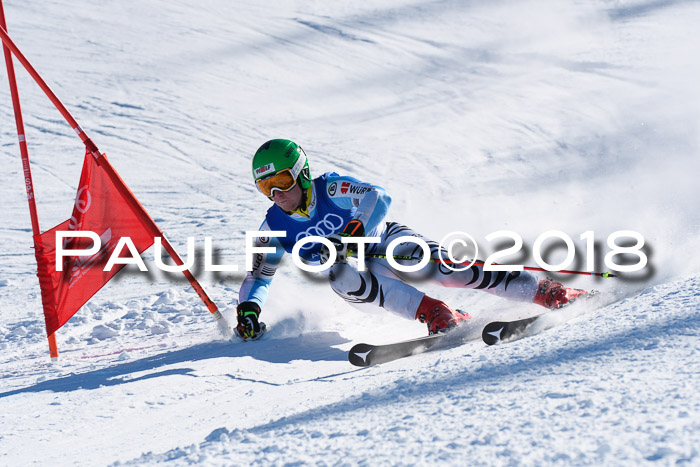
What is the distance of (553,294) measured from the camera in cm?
379

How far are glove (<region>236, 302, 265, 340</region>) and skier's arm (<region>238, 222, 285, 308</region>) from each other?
0.06 metres

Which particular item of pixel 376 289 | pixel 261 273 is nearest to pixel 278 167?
pixel 261 273

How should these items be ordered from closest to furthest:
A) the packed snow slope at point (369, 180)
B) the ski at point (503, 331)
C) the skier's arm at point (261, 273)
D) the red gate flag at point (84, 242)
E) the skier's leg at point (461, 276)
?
1. the packed snow slope at point (369, 180)
2. the ski at point (503, 331)
3. the skier's leg at point (461, 276)
4. the red gate flag at point (84, 242)
5. the skier's arm at point (261, 273)

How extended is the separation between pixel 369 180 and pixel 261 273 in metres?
4.44

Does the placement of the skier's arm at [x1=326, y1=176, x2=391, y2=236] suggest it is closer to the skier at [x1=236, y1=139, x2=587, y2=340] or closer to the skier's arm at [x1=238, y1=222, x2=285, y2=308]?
the skier at [x1=236, y1=139, x2=587, y2=340]

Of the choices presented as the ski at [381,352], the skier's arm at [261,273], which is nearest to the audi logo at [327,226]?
the skier's arm at [261,273]

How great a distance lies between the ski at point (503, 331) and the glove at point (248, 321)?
60.8 inches

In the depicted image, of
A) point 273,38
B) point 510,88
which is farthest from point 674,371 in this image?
point 273,38

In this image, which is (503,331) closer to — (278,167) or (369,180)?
(278,167)

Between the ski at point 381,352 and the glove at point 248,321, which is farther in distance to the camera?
the glove at point 248,321

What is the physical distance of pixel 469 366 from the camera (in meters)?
2.44

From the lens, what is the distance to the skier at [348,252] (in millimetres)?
3848

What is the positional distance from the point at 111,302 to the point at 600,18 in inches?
521

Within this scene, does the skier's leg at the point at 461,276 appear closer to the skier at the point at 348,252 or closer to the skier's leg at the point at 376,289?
the skier at the point at 348,252
